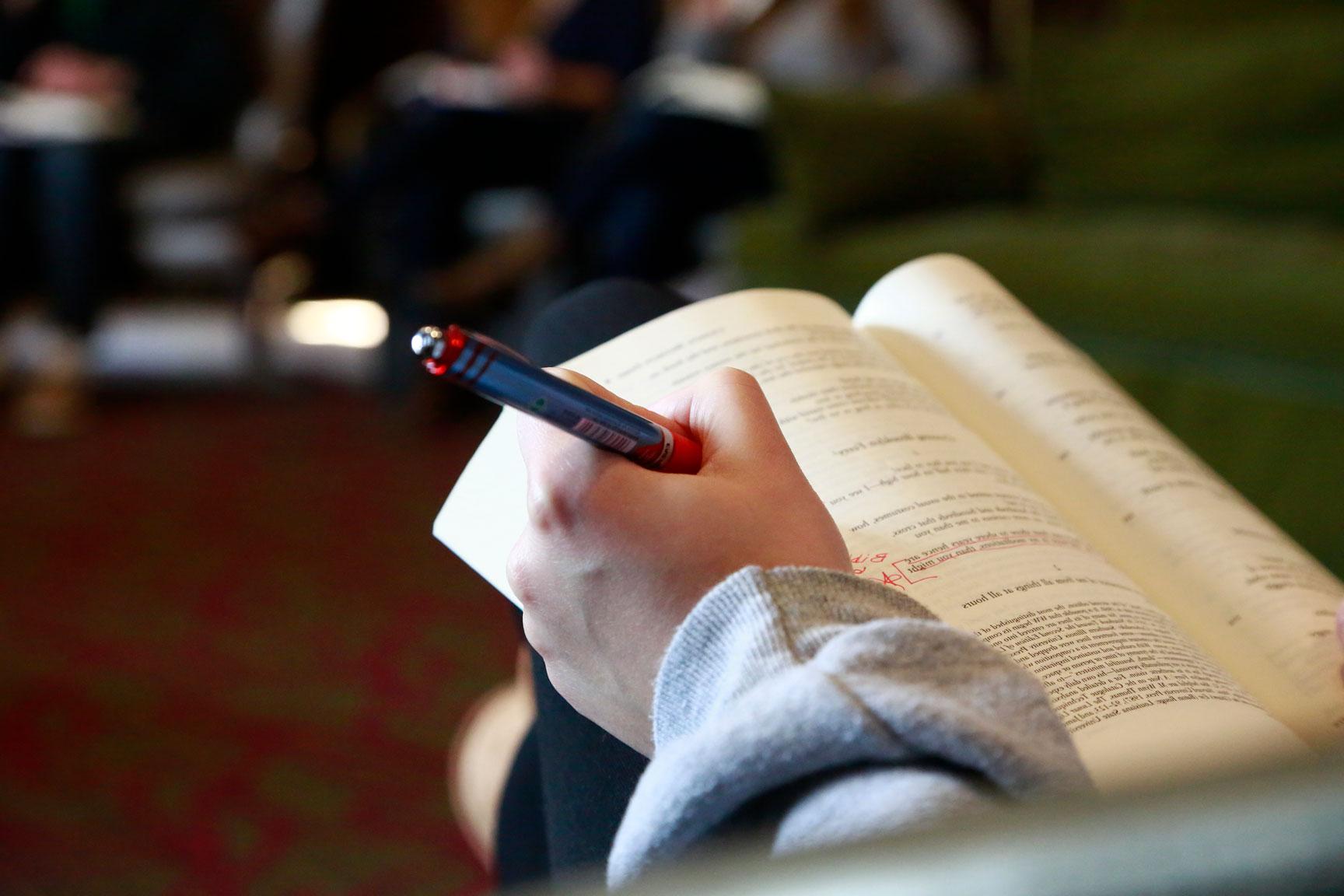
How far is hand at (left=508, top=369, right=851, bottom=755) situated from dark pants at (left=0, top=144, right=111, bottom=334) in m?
2.51

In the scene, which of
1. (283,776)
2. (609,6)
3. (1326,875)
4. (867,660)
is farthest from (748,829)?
(609,6)

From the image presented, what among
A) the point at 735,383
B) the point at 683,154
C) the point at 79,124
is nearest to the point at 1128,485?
the point at 735,383

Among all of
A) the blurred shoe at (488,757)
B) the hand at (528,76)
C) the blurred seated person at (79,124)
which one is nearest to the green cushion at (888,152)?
the hand at (528,76)

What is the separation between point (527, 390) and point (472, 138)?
7.02ft

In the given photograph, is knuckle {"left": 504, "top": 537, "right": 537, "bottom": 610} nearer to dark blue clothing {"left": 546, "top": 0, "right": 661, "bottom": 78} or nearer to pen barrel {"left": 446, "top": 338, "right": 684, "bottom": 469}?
pen barrel {"left": 446, "top": 338, "right": 684, "bottom": 469}

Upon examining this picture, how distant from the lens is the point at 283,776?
1018 mm

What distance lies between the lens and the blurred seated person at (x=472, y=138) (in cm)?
227

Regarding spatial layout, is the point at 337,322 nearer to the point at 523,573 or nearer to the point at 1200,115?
the point at 1200,115

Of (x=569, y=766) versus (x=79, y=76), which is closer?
(x=569, y=766)

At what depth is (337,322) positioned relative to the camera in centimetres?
290

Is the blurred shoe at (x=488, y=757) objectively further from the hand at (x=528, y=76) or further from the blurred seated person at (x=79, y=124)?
the blurred seated person at (x=79, y=124)

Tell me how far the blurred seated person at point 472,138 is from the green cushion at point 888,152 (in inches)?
33.2

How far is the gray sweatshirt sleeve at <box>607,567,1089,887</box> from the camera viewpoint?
8.9 inches

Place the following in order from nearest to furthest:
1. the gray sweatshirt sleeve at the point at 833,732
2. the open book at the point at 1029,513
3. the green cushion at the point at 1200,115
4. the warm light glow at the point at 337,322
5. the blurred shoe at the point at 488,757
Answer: the gray sweatshirt sleeve at the point at 833,732
the open book at the point at 1029,513
the blurred shoe at the point at 488,757
the green cushion at the point at 1200,115
the warm light glow at the point at 337,322
